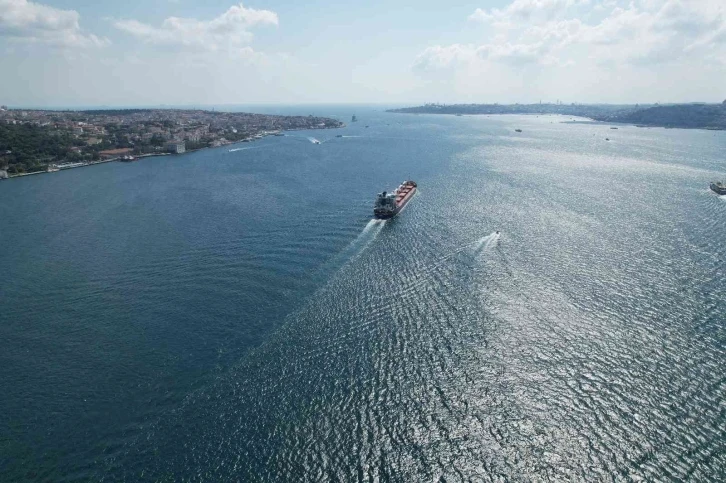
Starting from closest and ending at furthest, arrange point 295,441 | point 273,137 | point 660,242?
1. point 295,441
2. point 660,242
3. point 273,137

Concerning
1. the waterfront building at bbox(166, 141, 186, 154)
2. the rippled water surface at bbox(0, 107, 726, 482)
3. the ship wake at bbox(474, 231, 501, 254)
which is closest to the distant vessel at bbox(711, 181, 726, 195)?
the rippled water surface at bbox(0, 107, 726, 482)

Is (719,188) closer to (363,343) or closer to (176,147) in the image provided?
(363,343)

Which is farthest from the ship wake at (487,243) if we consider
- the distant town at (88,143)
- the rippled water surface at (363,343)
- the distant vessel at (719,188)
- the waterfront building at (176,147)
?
the waterfront building at (176,147)

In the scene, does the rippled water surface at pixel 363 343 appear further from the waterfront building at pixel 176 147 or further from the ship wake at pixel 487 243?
the waterfront building at pixel 176 147

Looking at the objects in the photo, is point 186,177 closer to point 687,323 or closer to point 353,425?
point 353,425

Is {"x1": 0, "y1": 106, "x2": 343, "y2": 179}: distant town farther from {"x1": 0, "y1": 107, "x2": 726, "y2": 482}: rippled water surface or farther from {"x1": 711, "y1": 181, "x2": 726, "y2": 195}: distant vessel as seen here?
{"x1": 711, "y1": 181, "x2": 726, "y2": 195}: distant vessel

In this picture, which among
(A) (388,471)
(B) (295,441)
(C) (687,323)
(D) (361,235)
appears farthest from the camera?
(D) (361,235)

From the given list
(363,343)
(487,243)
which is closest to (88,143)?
(487,243)

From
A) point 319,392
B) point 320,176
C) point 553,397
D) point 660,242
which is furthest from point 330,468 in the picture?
point 320,176

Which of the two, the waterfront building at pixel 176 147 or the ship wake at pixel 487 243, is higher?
the waterfront building at pixel 176 147
